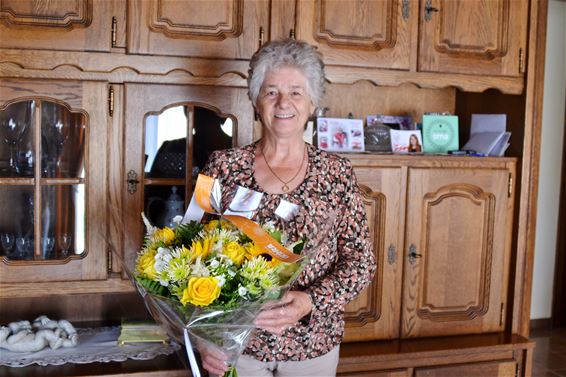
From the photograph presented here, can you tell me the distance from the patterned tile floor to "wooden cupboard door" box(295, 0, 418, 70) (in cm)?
250

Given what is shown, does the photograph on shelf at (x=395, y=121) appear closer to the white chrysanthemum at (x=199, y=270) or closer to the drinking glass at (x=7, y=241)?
the drinking glass at (x=7, y=241)

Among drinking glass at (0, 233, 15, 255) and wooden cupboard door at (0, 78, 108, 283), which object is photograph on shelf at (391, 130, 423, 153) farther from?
drinking glass at (0, 233, 15, 255)

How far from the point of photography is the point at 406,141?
2.65m

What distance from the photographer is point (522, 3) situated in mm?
2506

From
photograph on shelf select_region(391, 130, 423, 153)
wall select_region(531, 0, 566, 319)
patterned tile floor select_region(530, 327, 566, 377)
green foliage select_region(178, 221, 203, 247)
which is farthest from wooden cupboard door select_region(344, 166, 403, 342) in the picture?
wall select_region(531, 0, 566, 319)

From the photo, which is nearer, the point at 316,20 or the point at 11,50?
the point at 11,50

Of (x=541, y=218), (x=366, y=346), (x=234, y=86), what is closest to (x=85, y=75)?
(x=234, y=86)

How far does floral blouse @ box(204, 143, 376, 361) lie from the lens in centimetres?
175

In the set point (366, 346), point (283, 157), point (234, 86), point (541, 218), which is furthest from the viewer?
point (541, 218)

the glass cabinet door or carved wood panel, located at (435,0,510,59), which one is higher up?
Result: carved wood panel, located at (435,0,510,59)

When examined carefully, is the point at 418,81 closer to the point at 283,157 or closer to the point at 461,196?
the point at 461,196

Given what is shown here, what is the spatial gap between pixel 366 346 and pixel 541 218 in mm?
2708

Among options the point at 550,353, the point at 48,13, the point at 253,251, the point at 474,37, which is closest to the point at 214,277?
the point at 253,251

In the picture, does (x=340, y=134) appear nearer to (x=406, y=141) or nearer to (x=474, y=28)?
(x=406, y=141)
